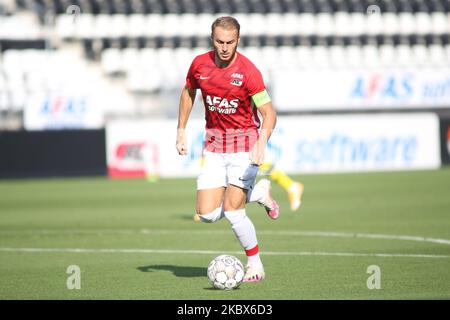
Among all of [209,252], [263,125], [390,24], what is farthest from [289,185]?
[390,24]

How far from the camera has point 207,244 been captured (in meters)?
11.5

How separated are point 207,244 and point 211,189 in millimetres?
3254

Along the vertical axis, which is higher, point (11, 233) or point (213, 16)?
point (213, 16)

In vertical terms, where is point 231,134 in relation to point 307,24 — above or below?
below

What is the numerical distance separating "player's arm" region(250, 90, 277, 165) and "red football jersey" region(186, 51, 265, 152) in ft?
0.22

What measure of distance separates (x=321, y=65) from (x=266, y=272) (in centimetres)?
2992

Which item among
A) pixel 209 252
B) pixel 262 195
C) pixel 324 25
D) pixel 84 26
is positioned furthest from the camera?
pixel 324 25

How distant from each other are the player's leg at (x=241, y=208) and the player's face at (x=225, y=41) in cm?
88

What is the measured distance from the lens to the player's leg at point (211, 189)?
328 inches

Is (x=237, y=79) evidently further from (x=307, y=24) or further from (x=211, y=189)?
(x=307, y=24)

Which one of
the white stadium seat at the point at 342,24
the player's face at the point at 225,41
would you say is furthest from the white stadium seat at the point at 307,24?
the player's face at the point at 225,41

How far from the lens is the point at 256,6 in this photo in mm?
39344

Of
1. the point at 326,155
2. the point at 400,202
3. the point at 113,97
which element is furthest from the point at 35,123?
the point at 400,202

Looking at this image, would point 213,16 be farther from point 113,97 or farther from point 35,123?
point 35,123
